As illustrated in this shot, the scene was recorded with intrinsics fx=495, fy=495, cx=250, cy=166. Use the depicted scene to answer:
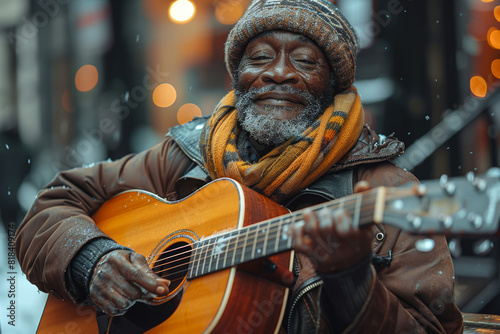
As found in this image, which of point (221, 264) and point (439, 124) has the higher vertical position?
point (221, 264)

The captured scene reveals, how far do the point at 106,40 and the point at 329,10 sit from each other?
376 centimetres

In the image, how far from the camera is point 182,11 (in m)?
6.29

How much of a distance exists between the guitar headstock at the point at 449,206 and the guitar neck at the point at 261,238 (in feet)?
0.18

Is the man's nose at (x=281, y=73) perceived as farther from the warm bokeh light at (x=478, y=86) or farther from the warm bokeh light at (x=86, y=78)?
the warm bokeh light at (x=86, y=78)

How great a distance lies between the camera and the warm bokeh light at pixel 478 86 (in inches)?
149

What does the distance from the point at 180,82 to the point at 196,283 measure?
491 cm

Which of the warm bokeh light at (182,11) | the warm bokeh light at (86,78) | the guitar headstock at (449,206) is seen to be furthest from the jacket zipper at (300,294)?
the warm bokeh light at (182,11)

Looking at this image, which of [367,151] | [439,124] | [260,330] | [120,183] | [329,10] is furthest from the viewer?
[439,124]

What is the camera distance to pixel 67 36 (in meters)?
5.75

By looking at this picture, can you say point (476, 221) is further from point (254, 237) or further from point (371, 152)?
point (371, 152)

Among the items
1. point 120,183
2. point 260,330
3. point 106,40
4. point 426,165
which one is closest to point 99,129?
point 106,40

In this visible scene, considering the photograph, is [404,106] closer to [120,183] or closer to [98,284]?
[120,183]

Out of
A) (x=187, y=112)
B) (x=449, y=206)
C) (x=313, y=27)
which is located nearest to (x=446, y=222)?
(x=449, y=206)

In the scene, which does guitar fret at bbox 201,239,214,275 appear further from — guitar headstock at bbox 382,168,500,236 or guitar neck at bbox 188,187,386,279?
guitar headstock at bbox 382,168,500,236
